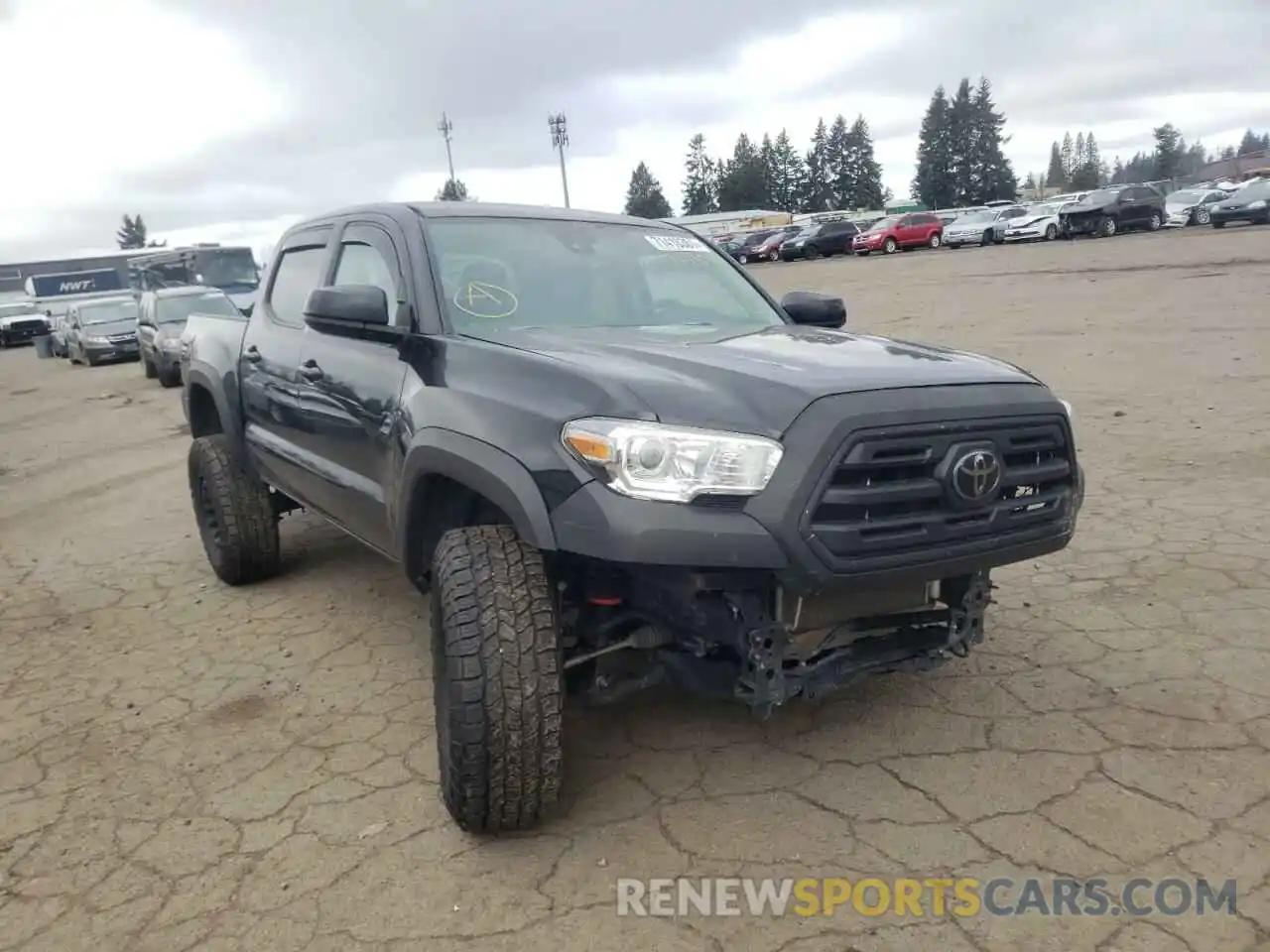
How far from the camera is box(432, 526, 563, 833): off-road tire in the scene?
8.30 ft

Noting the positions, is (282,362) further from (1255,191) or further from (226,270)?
(1255,191)

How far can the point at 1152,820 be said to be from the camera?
2682 mm

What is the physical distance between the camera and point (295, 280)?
4.57 m

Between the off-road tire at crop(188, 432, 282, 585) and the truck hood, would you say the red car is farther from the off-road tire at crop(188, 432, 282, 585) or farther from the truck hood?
the truck hood

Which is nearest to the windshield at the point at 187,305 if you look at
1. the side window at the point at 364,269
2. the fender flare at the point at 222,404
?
the fender flare at the point at 222,404

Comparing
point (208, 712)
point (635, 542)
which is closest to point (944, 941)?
point (635, 542)

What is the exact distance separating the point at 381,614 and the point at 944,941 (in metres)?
3.00

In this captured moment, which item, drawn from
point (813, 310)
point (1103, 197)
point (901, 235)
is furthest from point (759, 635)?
point (901, 235)

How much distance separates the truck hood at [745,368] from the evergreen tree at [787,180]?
105m

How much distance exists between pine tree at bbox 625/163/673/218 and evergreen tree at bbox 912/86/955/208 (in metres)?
25.7

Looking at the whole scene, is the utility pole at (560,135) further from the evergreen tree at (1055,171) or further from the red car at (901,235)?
the evergreen tree at (1055,171)

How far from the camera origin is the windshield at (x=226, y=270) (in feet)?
77.3

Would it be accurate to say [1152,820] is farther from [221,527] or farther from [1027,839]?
[221,527]

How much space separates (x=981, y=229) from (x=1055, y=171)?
126034mm
